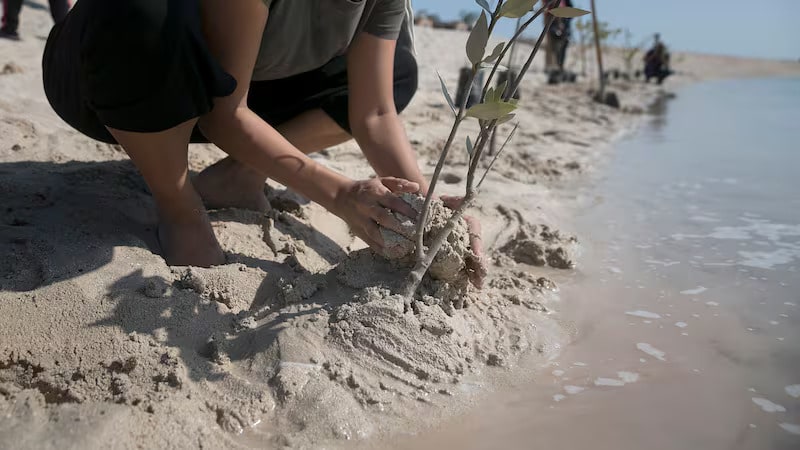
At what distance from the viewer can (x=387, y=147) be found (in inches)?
68.5

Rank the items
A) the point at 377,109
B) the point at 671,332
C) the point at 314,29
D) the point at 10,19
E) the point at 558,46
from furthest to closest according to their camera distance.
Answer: the point at 558,46, the point at 10,19, the point at 377,109, the point at 314,29, the point at 671,332

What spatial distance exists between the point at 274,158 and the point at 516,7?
64 centimetres

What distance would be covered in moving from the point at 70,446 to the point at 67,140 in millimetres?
1644

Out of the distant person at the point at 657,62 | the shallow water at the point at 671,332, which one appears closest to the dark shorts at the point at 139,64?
the shallow water at the point at 671,332

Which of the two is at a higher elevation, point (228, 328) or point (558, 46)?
point (228, 328)

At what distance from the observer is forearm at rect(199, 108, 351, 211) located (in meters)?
1.43

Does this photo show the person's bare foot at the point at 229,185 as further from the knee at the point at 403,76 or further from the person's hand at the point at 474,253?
the person's hand at the point at 474,253

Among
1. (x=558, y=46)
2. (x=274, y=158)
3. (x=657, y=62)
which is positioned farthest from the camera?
(x=657, y=62)

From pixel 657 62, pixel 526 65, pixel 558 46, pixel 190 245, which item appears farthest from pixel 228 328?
pixel 657 62

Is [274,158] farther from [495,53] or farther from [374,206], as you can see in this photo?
[495,53]

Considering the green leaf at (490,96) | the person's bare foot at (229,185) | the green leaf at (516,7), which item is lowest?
the person's bare foot at (229,185)

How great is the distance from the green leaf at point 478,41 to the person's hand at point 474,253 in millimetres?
396

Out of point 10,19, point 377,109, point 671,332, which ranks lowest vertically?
point 10,19

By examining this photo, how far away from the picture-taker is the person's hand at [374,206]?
4.39ft
